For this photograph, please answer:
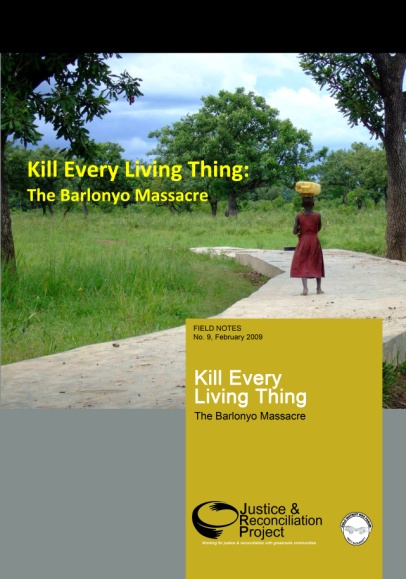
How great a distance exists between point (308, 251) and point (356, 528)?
12.3 feet

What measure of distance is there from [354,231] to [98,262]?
14.1ft

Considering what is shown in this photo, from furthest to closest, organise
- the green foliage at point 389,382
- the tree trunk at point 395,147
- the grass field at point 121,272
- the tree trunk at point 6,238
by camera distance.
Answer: the tree trunk at point 395,147
the tree trunk at point 6,238
the grass field at point 121,272
the green foliage at point 389,382

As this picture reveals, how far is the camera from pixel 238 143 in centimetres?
718

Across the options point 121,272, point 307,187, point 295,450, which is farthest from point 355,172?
point 295,450

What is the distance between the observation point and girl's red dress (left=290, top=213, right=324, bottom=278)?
620 centimetres

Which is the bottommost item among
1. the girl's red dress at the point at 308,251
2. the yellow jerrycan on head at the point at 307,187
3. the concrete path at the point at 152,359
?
the concrete path at the point at 152,359

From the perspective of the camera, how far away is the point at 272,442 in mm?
2721

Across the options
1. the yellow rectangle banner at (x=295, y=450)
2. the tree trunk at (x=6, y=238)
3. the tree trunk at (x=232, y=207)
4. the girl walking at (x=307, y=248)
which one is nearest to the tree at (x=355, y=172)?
the tree trunk at (x=232, y=207)

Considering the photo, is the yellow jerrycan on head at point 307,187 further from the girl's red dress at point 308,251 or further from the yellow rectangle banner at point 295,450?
the yellow rectangle banner at point 295,450

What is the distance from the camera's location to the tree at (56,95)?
18.6ft

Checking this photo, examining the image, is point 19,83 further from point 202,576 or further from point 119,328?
point 202,576

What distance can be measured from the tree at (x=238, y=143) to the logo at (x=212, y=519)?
3740mm

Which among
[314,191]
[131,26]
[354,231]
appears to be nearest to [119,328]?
[314,191]

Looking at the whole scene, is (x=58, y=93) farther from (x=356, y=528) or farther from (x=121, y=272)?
(x=356, y=528)
